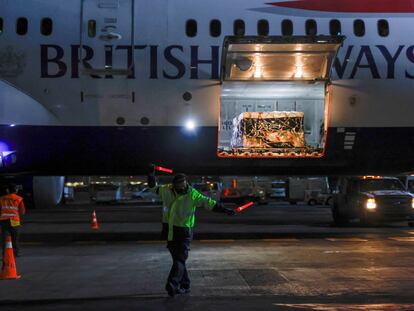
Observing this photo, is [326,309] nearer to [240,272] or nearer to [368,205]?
[240,272]

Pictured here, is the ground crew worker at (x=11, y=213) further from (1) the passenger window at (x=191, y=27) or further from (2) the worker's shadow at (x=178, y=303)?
(2) the worker's shadow at (x=178, y=303)

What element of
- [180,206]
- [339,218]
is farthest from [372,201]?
[180,206]

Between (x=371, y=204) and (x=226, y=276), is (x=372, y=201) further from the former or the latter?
(x=226, y=276)

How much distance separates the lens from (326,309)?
673cm

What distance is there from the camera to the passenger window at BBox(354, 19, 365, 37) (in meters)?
12.6

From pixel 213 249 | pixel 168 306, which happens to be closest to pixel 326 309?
pixel 168 306

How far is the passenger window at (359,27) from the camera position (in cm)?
1262

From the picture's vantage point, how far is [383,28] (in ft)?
41.6

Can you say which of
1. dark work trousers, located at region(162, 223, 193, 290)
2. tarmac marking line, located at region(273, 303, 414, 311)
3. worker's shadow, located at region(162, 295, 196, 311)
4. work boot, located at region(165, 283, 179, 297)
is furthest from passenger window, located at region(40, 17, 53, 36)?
tarmac marking line, located at region(273, 303, 414, 311)

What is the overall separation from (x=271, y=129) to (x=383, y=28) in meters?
3.10

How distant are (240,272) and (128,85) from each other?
4926mm

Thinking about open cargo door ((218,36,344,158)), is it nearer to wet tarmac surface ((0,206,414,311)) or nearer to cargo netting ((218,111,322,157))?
cargo netting ((218,111,322,157))

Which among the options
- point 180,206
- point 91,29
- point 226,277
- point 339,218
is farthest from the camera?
point 339,218

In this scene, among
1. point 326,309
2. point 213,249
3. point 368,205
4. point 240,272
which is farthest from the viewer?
point 368,205
